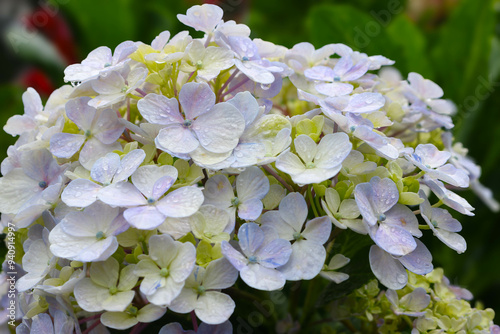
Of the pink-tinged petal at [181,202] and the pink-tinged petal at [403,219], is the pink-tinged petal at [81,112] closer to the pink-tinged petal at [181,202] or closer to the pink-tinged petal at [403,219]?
the pink-tinged petal at [181,202]

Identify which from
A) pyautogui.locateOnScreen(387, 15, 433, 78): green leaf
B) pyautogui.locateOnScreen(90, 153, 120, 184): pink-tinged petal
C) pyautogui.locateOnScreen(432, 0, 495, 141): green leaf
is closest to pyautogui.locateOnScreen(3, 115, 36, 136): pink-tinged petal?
pyautogui.locateOnScreen(90, 153, 120, 184): pink-tinged petal

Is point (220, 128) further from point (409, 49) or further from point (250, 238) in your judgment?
point (409, 49)

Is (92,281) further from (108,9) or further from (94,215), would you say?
(108,9)

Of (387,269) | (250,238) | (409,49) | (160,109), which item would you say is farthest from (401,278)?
(409,49)

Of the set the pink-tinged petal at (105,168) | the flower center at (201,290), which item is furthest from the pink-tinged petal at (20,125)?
the flower center at (201,290)

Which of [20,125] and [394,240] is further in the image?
[20,125]

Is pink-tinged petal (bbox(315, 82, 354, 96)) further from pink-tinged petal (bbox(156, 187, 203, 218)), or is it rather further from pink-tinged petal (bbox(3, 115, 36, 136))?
pink-tinged petal (bbox(3, 115, 36, 136))
